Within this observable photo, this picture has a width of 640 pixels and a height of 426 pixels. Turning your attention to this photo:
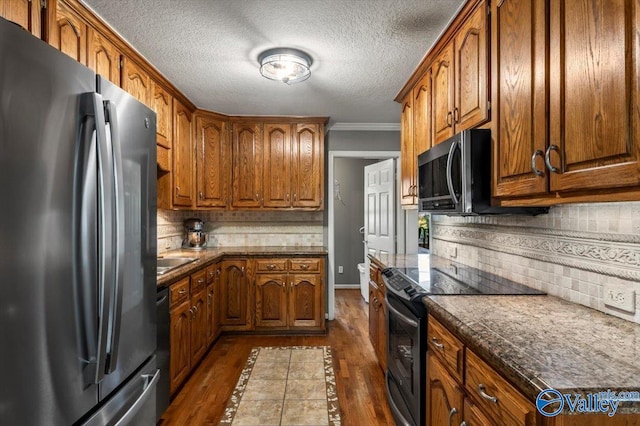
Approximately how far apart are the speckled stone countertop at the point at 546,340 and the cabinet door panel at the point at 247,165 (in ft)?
8.61

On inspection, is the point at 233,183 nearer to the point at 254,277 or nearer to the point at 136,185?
the point at 254,277

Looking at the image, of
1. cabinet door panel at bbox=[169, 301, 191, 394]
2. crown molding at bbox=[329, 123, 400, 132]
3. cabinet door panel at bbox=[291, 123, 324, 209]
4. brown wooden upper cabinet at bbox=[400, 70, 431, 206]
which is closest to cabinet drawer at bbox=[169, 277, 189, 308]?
cabinet door panel at bbox=[169, 301, 191, 394]

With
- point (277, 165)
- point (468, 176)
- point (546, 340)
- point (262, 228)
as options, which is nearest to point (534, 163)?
point (468, 176)

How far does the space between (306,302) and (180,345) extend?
145 centimetres

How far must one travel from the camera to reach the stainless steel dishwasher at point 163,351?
76.2 inches

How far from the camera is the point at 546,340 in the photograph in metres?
0.99

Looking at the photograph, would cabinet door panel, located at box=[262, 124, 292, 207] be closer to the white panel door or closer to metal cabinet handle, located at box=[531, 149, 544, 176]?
the white panel door

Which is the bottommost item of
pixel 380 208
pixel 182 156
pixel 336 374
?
pixel 336 374

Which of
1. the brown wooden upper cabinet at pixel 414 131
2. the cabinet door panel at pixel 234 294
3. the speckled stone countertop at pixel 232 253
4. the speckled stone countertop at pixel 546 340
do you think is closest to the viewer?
the speckled stone countertop at pixel 546 340

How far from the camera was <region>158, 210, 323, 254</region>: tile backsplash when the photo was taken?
4.01 meters

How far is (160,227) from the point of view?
326cm

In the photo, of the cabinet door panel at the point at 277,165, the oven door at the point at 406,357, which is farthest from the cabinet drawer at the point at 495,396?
the cabinet door panel at the point at 277,165

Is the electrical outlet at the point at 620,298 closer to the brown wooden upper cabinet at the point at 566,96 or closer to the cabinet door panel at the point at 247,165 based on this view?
the brown wooden upper cabinet at the point at 566,96

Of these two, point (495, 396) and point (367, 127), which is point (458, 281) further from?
point (367, 127)
